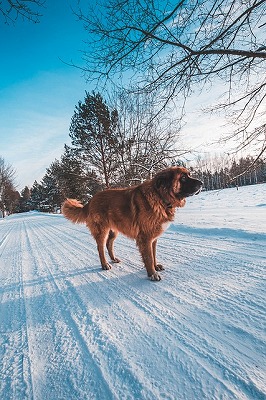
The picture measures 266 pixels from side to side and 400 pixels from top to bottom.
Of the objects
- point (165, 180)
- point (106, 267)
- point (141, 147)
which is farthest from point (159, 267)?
point (141, 147)

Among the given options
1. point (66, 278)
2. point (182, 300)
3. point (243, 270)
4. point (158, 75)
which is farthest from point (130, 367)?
point (158, 75)

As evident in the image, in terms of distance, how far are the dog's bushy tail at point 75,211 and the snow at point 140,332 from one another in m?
1.11

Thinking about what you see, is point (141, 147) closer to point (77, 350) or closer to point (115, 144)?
point (115, 144)

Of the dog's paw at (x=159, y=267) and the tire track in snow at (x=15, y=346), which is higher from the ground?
the dog's paw at (x=159, y=267)

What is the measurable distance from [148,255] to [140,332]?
1.35m

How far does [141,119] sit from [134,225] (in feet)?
32.2

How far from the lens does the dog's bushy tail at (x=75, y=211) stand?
4.40m

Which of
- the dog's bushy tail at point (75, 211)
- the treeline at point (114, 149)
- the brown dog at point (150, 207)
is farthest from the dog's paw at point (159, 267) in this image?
the treeline at point (114, 149)

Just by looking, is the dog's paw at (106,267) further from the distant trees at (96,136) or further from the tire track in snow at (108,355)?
the distant trees at (96,136)

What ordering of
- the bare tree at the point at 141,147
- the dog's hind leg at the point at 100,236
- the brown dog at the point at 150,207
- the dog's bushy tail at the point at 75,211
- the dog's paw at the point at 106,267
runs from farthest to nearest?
the bare tree at the point at 141,147 → the dog's bushy tail at the point at 75,211 → the dog's hind leg at the point at 100,236 → the dog's paw at the point at 106,267 → the brown dog at the point at 150,207

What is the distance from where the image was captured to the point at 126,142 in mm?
13141

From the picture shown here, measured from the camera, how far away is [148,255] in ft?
10.5

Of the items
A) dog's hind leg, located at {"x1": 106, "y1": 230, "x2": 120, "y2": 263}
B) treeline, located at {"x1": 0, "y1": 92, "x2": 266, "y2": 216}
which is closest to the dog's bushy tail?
dog's hind leg, located at {"x1": 106, "y1": 230, "x2": 120, "y2": 263}

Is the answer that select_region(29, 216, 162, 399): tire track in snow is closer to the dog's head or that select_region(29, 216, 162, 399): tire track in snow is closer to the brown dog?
the brown dog
